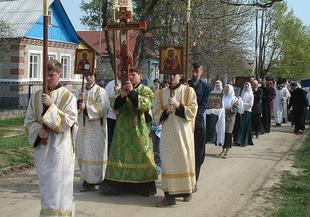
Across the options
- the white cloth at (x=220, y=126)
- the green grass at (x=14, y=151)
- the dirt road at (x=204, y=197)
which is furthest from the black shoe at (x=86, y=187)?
the white cloth at (x=220, y=126)

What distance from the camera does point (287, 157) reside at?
12.1 m

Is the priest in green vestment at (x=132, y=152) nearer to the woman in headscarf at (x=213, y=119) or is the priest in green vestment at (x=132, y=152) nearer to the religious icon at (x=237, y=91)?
the woman in headscarf at (x=213, y=119)

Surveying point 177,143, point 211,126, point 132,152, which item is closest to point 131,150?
point 132,152

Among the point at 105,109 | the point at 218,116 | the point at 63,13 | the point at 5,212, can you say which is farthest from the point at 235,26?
the point at 5,212

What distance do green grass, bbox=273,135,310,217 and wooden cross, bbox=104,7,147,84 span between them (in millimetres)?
2806

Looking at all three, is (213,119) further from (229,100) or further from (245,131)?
(245,131)

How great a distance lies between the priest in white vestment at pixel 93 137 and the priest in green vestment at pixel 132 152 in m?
0.27

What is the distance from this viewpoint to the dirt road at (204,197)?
6809 millimetres

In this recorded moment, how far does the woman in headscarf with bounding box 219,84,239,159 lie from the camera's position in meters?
12.1

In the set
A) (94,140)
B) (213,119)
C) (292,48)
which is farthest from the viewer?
(292,48)

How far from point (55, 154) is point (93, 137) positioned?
2.55 metres

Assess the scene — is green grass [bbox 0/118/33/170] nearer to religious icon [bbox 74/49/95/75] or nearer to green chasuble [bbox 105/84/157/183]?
religious icon [bbox 74/49/95/75]

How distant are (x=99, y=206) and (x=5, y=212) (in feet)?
4.02

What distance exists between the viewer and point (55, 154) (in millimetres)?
5332
